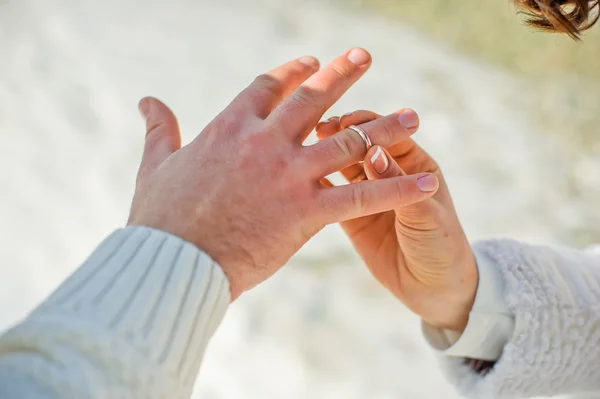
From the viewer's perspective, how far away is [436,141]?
51.6 inches

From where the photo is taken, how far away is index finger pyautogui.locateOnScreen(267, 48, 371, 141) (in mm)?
516

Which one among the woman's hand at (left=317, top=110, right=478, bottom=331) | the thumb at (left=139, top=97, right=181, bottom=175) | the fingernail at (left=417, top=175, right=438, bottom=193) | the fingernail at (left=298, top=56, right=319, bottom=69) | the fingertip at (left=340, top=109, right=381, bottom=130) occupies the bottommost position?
the woman's hand at (left=317, top=110, right=478, bottom=331)

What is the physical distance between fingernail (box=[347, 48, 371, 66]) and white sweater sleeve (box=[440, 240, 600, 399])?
10.8 inches

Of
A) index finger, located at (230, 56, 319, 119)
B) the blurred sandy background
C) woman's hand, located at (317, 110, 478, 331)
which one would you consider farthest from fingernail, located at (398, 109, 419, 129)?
the blurred sandy background

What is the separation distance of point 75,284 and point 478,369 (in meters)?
0.48

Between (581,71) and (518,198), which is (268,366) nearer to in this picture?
(518,198)

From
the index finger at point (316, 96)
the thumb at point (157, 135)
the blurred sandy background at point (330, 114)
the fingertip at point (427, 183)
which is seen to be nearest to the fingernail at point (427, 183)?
the fingertip at point (427, 183)

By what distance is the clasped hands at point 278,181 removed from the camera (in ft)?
1.49

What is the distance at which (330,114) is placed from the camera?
1.34m

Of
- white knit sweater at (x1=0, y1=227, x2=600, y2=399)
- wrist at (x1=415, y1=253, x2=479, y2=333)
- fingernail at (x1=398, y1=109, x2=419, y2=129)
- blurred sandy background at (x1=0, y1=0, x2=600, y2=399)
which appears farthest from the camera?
blurred sandy background at (x1=0, y1=0, x2=600, y2=399)

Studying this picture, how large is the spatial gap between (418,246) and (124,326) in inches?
13.4

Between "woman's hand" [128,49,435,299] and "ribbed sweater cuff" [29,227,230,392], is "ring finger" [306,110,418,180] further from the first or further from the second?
"ribbed sweater cuff" [29,227,230,392]

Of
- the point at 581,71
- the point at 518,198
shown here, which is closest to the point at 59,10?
the point at 518,198

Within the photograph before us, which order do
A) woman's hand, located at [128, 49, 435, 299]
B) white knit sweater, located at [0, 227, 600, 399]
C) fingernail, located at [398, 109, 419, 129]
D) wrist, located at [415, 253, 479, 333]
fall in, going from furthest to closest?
wrist, located at [415, 253, 479, 333] < fingernail, located at [398, 109, 419, 129] < woman's hand, located at [128, 49, 435, 299] < white knit sweater, located at [0, 227, 600, 399]
